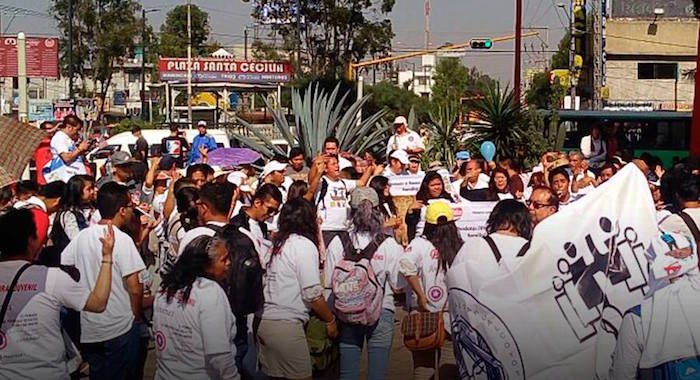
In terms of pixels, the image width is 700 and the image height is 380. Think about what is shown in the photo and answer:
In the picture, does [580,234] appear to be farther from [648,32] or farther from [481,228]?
[648,32]

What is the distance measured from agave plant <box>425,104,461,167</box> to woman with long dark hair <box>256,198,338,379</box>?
41.7 ft

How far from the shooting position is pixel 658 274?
16.4 feet

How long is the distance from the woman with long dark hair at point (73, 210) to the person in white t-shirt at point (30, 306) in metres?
2.25

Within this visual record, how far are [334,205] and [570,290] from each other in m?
5.16

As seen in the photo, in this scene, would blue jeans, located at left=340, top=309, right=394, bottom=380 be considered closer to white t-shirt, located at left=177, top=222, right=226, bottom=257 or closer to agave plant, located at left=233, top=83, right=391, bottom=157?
white t-shirt, located at left=177, top=222, right=226, bottom=257

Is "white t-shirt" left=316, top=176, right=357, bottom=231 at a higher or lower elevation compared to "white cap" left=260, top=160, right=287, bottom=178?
lower

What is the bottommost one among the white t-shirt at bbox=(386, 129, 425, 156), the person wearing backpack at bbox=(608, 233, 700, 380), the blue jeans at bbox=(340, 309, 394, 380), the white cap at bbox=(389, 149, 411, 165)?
the blue jeans at bbox=(340, 309, 394, 380)

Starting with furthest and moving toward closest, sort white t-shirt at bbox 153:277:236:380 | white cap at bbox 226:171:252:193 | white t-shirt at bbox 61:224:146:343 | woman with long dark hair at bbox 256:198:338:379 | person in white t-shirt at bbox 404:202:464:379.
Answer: white cap at bbox 226:171:252:193, person in white t-shirt at bbox 404:202:464:379, woman with long dark hair at bbox 256:198:338:379, white t-shirt at bbox 61:224:146:343, white t-shirt at bbox 153:277:236:380

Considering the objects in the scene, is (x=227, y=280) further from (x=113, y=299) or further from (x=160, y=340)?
(x=113, y=299)

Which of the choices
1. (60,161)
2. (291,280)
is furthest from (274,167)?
(291,280)

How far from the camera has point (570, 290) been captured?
5031mm

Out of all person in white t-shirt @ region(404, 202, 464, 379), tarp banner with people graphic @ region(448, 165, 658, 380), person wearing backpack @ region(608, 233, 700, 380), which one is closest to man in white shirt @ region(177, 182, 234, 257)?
person in white t-shirt @ region(404, 202, 464, 379)

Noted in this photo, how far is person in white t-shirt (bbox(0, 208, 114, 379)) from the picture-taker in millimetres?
5156

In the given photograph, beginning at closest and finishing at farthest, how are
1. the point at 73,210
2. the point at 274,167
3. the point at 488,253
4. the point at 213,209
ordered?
1. the point at 488,253
2. the point at 213,209
3. the point at 73,210
4. the point at 274,167
